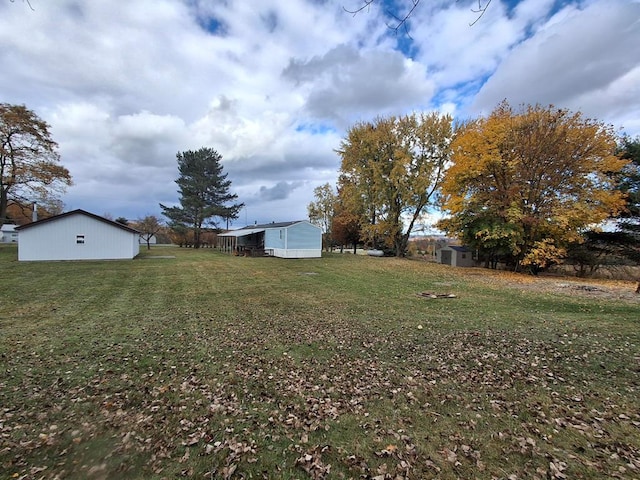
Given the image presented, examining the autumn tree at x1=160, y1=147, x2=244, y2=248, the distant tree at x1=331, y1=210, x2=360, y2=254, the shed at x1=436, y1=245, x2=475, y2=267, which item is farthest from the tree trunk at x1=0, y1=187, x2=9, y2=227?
the shed at x1=436, y1=245, x2=475, y2=267

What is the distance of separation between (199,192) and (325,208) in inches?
701

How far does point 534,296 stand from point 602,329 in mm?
3997

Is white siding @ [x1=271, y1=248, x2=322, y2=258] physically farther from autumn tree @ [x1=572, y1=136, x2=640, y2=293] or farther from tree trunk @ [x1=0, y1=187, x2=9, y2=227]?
Answer: tree trunk @ [x1=0, y1=187, x2=9, y2=227]

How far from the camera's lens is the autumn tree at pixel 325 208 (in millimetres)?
37312

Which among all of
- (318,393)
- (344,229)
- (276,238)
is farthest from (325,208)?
(318,393)

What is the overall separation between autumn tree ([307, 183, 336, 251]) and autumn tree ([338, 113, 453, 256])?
8530mm

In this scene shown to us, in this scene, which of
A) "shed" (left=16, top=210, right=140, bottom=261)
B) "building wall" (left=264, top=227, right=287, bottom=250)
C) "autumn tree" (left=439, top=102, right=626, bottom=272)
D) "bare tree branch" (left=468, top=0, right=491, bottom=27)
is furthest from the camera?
"building wall" (left=264, top=227, right=287, bottom=250)

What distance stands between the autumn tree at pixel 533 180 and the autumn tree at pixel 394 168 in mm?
7603

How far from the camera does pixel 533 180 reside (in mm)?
15352

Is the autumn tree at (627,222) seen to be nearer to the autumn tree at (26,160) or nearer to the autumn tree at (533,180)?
the autumn tree at (533,180)

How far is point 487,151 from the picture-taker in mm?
15750

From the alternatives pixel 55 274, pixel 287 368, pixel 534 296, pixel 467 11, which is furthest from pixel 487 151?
pixel 55 274

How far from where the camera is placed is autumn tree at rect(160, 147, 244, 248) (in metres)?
39.1

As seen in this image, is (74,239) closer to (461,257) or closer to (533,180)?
(461,257)
